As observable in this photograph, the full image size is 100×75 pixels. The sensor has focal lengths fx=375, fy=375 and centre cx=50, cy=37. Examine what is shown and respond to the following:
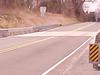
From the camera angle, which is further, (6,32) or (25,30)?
(25,30)

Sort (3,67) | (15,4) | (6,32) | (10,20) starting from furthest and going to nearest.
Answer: (15,4) < (10,20) < (6,32) < (3,67)

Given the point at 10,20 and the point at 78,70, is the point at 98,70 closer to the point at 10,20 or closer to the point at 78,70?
the point at 78,70

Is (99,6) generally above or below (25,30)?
above

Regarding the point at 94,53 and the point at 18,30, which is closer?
the point at 94,53

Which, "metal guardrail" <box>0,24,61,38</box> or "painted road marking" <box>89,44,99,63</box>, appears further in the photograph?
"metal guardrail" <box>0,24,61,38</box>

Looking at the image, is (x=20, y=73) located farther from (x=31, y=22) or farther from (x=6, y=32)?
(x=31, y=22)

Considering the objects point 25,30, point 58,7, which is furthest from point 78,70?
point 58,7

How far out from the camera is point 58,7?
109062mm

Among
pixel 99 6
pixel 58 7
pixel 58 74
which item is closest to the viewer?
pixel 99 6

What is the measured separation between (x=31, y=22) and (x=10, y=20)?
1054cm

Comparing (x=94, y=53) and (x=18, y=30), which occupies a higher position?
(x=94, y=53)

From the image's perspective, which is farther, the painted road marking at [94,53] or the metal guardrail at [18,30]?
the metal guardrail at [18,30]

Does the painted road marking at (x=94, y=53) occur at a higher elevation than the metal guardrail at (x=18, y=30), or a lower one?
higher

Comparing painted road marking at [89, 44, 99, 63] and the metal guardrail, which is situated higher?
painted road marking at [89, 44, 99, 63]
